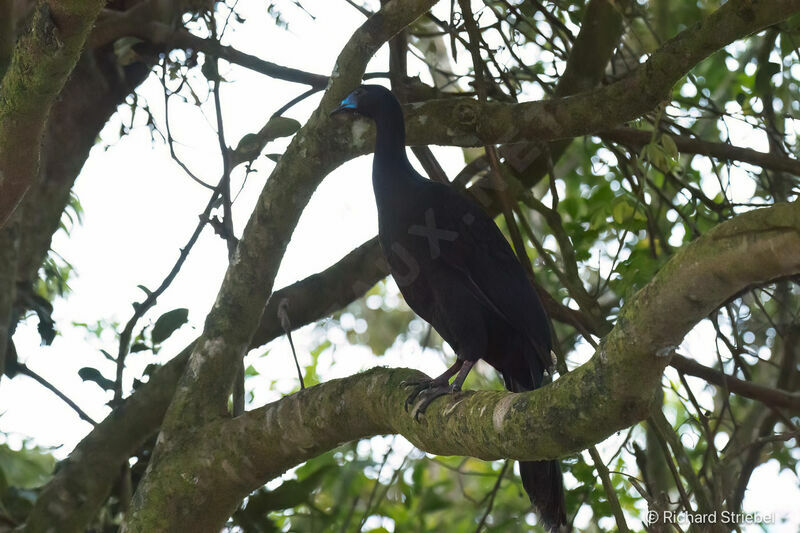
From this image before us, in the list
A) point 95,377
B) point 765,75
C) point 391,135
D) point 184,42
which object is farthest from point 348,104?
point 765,75

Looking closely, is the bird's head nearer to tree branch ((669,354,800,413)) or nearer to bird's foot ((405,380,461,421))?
bird's foot ((405,380,461,421))

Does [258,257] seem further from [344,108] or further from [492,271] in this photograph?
[492,271]

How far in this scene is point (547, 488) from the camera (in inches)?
111

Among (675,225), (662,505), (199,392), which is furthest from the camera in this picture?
(675,225)

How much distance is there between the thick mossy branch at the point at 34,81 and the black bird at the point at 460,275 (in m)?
1.06

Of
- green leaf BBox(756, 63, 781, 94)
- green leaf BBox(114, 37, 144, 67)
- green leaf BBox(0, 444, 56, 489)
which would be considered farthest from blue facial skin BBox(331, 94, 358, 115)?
green leaf BBox(0, 444, 56, 489)

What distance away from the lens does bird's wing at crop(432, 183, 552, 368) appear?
10.2ft

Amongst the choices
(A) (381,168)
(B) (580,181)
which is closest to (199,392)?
(A) (381,168)

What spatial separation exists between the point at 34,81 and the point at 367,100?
1.37 m

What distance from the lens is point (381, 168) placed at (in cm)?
340

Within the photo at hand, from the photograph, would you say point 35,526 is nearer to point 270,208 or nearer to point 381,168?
point 270,208

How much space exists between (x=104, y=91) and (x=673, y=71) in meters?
2.80

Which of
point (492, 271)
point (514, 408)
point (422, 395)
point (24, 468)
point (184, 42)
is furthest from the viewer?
point (24, 468)

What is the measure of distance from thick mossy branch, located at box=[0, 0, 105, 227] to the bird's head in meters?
1.12
